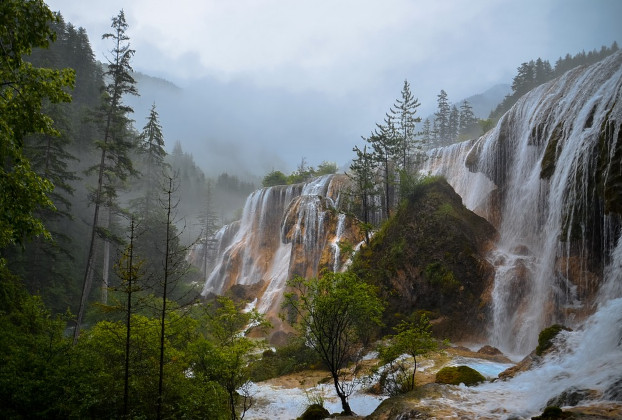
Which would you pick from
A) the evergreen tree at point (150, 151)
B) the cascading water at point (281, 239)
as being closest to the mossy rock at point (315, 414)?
the cascading water at point (281, 239)

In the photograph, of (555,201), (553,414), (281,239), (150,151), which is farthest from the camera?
(281,239)

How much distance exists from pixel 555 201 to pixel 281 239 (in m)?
31.6

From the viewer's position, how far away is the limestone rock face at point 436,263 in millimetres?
19578

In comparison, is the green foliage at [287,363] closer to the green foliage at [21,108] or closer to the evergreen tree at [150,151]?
the green foliage at [21,108]

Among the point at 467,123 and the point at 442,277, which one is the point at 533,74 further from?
the point at 442,277

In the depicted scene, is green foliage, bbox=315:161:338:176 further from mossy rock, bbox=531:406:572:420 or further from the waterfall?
mossy rock, bbox=531:406:572:420

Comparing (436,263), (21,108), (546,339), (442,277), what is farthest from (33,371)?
(436,263)

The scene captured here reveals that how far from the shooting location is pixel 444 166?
37938mm

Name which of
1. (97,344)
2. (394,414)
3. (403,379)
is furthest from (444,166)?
(97,344)

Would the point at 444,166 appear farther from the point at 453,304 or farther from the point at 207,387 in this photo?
the point at 207,387

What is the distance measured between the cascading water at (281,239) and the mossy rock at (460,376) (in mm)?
20023

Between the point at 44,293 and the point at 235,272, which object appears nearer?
the point at 44,293

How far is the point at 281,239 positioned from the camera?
44.0 meters

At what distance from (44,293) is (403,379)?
1003 inches
